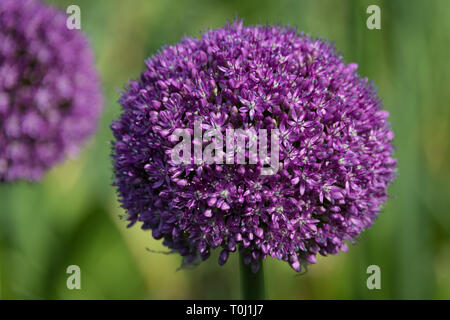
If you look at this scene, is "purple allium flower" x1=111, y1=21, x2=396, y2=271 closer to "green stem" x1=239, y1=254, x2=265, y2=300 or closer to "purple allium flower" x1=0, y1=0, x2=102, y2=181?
"green stem" x1=239, y1=254, x2=265, y2=300

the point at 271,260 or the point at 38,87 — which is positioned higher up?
the point at 38,87

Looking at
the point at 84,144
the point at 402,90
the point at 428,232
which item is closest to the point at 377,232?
the point at 428,232

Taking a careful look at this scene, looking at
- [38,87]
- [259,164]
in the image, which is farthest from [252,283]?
[38,87]

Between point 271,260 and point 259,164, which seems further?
point 271,260

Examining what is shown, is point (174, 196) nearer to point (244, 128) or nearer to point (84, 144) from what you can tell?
point (244, 128)

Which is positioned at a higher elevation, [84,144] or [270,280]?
[84,144]

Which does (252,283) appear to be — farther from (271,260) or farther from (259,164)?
(271,260)

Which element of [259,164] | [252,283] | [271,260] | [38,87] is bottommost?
[271,260]

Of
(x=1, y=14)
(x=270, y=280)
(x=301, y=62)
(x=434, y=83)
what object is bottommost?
(x=270, y=280)
